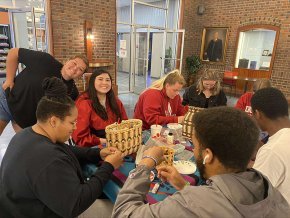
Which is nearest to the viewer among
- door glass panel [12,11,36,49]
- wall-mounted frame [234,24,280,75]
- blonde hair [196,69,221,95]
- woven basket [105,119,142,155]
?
woven basket [105,119,142,155]

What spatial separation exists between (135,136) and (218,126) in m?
0.85

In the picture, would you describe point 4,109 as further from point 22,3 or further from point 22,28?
point 22,3

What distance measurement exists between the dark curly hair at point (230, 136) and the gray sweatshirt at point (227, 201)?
60 mm

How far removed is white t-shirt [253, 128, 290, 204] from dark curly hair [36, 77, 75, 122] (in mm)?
1052

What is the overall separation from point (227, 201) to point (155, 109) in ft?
5.76

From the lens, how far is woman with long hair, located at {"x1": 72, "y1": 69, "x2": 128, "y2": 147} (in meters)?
1.91

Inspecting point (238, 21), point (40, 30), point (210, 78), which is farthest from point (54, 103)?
point (238, 21)

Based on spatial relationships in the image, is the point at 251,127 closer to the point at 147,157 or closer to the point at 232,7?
the point at 147,157

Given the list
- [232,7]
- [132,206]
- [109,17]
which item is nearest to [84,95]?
[132,206]

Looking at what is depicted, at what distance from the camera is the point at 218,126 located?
80 centimetres

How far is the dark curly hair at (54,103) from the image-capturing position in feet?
3.79

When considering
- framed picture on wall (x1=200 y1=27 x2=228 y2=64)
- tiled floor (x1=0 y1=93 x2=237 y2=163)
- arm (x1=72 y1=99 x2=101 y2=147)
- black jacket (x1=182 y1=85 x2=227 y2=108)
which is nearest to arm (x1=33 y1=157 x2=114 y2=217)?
arm (x1=72 y1=99 x2=101 y2=147)

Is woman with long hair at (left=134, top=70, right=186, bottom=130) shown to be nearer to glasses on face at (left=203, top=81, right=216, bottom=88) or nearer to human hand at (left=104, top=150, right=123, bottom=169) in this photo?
glasses on face at (left=203, top=81, right=216, bottom=88)

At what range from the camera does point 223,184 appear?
0.76 m
